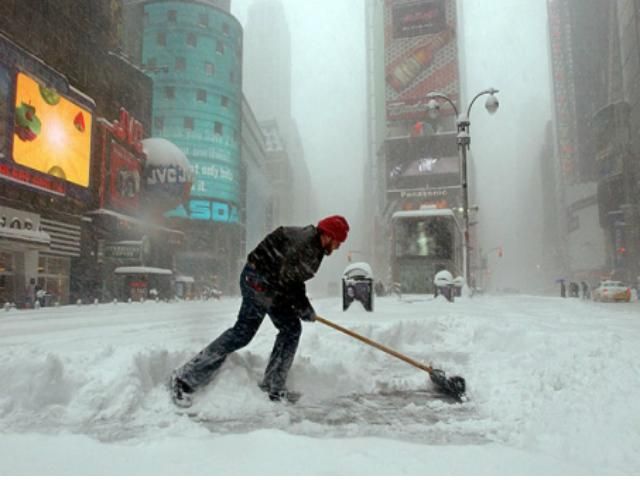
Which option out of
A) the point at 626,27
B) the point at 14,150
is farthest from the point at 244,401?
the point at 626,27

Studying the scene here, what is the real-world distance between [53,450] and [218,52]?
2546 inches

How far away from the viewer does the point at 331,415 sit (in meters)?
3.69

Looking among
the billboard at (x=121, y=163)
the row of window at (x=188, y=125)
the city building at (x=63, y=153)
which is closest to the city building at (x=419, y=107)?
the row of window at (x=188, y=125)

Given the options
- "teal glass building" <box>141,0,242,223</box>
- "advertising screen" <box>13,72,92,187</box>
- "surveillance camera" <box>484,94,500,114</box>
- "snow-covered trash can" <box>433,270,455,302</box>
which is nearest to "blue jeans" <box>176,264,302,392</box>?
"snow-covered trash can" <box>433,270,455,302</box>

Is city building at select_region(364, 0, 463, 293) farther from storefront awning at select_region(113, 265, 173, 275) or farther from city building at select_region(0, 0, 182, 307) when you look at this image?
city building at select_region(0, 0, 182, 307)

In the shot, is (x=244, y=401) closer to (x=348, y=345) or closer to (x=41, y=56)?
(x=348, y=345)

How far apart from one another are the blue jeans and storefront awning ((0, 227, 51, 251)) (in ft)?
64.3

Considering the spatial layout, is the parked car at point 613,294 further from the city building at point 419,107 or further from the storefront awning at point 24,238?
the city building at point 419,107

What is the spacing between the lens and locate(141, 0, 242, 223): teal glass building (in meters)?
60.1

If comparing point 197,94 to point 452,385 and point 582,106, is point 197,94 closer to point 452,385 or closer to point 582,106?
point 452,385

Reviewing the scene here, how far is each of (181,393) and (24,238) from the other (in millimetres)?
20498

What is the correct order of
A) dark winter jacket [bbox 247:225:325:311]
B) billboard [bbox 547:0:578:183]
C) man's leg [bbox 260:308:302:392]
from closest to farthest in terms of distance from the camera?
dark winter jacket [bbox 247:225:325:311] < man's leg [bbox 260:308:302:392] < billboard [bbox 547:0:578:183]

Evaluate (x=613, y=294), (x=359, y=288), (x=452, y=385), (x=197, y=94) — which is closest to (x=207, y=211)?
(x=197, y=94)

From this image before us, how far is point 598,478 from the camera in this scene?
2203 millimetres
